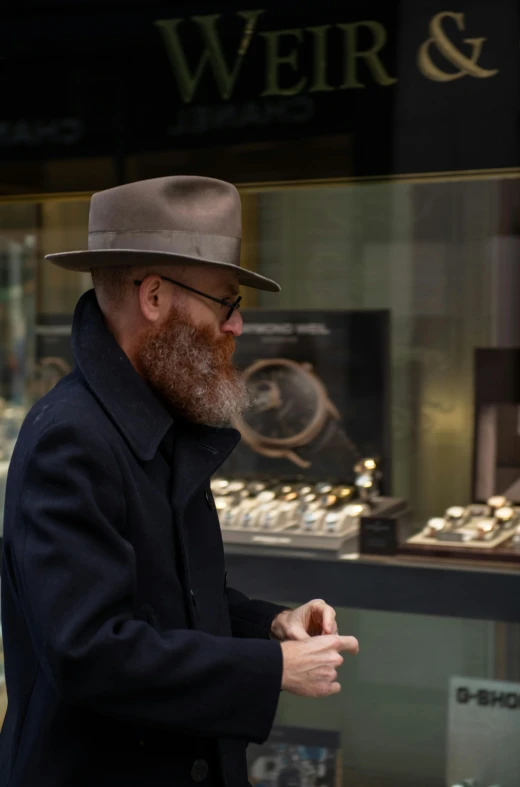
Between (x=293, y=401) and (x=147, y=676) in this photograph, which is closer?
(x=147, y=676)

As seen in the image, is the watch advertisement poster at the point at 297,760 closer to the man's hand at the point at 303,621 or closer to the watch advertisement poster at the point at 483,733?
the watch advertisement poster at the point at 483,733

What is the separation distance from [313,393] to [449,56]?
105 centimetres

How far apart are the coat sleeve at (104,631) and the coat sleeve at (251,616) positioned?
32 centimetres

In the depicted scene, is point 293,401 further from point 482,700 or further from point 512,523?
point 482,700

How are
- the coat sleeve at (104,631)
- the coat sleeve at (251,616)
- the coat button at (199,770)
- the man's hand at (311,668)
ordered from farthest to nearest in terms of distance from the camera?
the coat sleeve at (251,616) < the coat button at (199,770) < the man's hand at (311,668) < the coat sleeve at (104,631)

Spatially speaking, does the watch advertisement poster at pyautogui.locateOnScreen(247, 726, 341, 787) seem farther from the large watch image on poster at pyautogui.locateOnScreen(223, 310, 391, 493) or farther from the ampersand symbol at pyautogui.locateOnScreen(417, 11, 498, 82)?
the ampersand symbol at pyautogui.locateOnScreen(417, 11, 498, 82)

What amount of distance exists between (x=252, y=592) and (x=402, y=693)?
0.57 m

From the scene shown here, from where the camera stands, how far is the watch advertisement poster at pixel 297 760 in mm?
3348

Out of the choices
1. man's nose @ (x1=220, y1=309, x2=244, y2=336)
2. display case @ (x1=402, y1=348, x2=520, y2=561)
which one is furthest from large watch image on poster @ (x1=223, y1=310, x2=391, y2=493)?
man's nose @ (x1=220, y1=309, x2=244, y2=336)

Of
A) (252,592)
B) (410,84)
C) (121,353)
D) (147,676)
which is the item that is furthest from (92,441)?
(410,84)

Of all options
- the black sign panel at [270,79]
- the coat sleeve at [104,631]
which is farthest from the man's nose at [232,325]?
the black sign panel at [270,79]

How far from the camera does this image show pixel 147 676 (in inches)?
61.0

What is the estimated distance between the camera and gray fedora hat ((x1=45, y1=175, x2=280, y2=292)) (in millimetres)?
1848

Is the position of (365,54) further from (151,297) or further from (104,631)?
(104,631)
